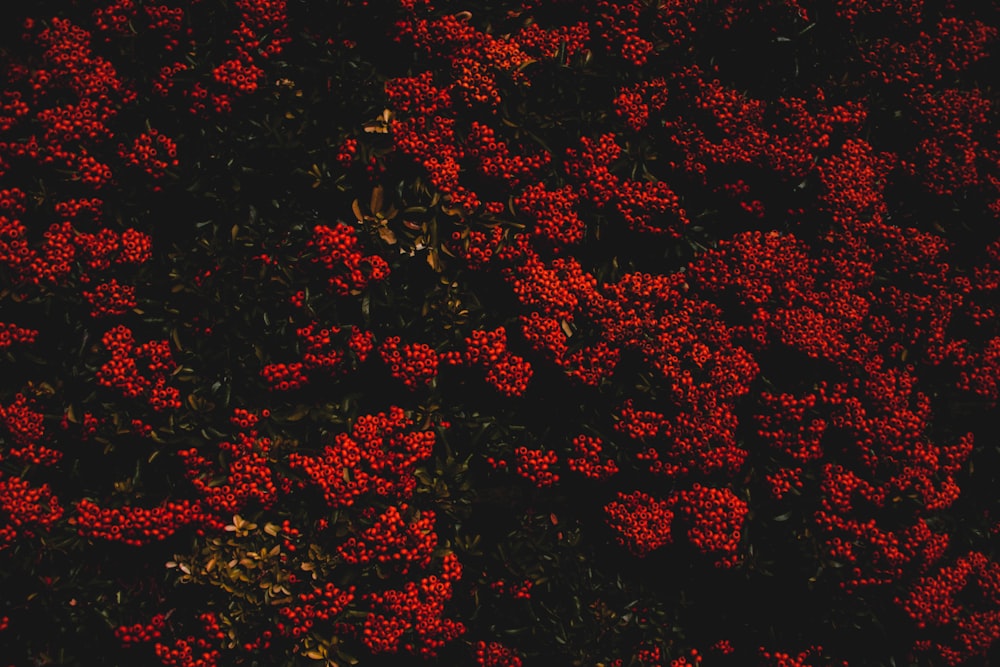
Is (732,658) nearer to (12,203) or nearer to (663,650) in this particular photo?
(663,650)

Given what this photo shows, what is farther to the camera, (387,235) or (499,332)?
(499,332)

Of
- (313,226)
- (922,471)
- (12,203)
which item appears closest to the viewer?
(12,203)

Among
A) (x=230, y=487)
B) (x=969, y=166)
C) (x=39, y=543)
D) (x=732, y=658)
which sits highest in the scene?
(x=969, y=166)

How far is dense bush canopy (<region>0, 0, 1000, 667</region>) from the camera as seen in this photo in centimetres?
361

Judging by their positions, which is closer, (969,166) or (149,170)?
(149,170)

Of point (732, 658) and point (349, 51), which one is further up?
point (349, 51)

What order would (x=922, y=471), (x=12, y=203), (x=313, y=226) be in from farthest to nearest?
(x=922, y=471) < (x=313, y=226) < (x=12, y=203)

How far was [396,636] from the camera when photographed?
373 cm

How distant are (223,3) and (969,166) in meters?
3.94

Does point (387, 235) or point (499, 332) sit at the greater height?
point (387, 235)

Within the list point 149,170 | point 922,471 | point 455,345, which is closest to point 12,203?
point 149,170

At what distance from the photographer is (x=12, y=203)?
138 inches

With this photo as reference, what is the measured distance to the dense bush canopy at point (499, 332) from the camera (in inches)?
142

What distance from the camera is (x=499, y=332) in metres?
3.81
